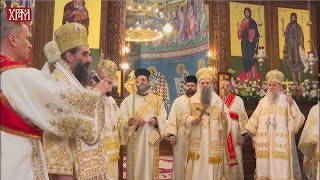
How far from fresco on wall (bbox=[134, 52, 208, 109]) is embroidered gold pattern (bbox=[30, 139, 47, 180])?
10.5m

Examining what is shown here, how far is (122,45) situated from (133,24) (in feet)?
15.4

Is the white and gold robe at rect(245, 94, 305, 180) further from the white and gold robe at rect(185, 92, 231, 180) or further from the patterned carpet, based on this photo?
the patterned carpet

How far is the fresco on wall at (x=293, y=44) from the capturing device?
1038 cm

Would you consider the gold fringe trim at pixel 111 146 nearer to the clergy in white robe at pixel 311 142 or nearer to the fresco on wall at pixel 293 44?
the clergy in white robe at pixel 311 142

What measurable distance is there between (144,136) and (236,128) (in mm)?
1943

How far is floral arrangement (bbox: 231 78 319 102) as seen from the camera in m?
8.43

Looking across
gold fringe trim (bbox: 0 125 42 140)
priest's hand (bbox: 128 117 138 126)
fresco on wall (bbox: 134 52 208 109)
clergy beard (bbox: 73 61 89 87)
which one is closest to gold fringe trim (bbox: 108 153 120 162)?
priest's hand (bbox: 128 117 138 126)

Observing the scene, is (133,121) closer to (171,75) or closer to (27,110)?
(27,110)

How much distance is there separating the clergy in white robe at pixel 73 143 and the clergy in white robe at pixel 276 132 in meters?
3.82

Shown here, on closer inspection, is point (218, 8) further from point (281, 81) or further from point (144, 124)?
point (144, 124)

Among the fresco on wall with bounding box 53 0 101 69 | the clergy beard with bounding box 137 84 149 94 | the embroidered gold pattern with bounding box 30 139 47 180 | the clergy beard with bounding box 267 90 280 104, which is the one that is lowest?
the embroidered gold pattern with bounding box 30 139 47 180

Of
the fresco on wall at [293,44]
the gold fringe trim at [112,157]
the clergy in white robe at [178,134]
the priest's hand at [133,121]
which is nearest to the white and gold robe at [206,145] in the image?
the clergy in white robe at [178,134]

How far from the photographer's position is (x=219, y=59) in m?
9.31

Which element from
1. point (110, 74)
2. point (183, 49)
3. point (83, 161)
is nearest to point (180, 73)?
point (183, 49)
